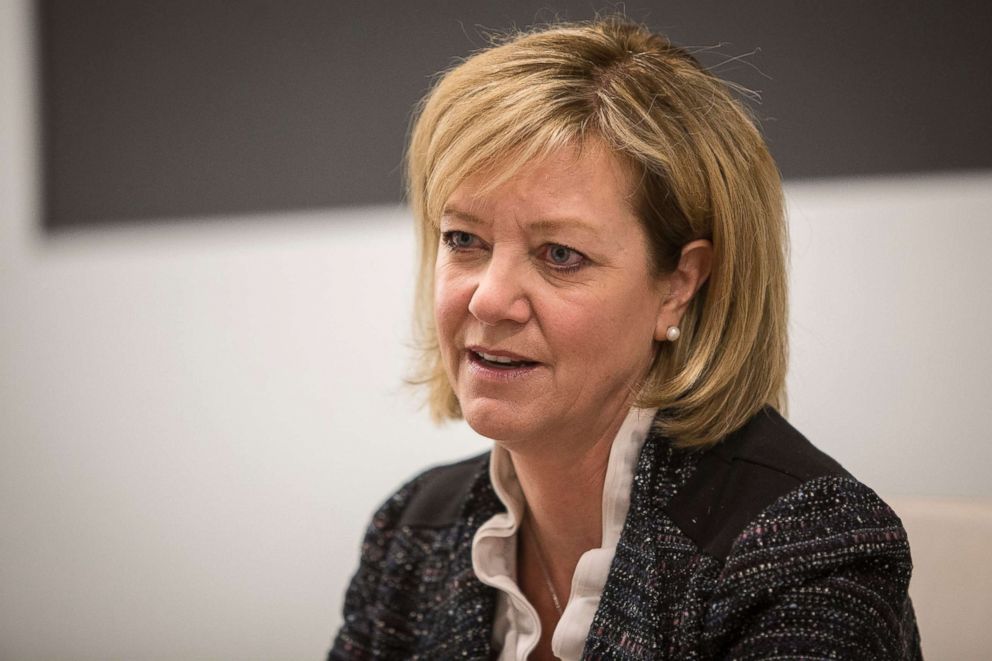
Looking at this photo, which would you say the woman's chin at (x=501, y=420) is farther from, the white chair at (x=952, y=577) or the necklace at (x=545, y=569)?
the white chair at (x=952, y=577)

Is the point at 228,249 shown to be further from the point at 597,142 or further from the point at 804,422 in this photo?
the point at 597,142

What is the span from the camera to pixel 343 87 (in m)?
2.85

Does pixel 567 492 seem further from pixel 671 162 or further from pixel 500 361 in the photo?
pixel 671 162

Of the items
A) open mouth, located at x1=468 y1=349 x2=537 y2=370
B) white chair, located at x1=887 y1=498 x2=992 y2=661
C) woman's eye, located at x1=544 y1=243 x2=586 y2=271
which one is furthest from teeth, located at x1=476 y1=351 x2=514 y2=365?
white chair, located at x1=887 y1=498 x2=992 y2=661

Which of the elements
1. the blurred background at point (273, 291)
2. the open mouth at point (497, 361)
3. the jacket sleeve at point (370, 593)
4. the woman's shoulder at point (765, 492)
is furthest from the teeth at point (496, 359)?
the blurred background at point (273, 291)

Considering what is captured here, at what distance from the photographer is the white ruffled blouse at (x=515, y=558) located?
1470mm

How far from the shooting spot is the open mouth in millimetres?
1454

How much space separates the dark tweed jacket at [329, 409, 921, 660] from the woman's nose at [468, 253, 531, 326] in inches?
10.3

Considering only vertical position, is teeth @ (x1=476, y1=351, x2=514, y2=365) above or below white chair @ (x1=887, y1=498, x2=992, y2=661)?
above

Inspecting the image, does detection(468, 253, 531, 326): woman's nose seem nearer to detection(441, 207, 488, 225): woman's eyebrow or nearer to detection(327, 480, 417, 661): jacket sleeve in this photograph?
detection(441, 207, 488, 225): woman's eyebrow

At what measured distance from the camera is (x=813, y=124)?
2354 mm

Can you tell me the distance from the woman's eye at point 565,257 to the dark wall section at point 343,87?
1.08 meters

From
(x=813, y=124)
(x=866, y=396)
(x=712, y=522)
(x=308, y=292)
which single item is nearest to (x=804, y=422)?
(x=866, y=396)

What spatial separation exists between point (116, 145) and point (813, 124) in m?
1.88
